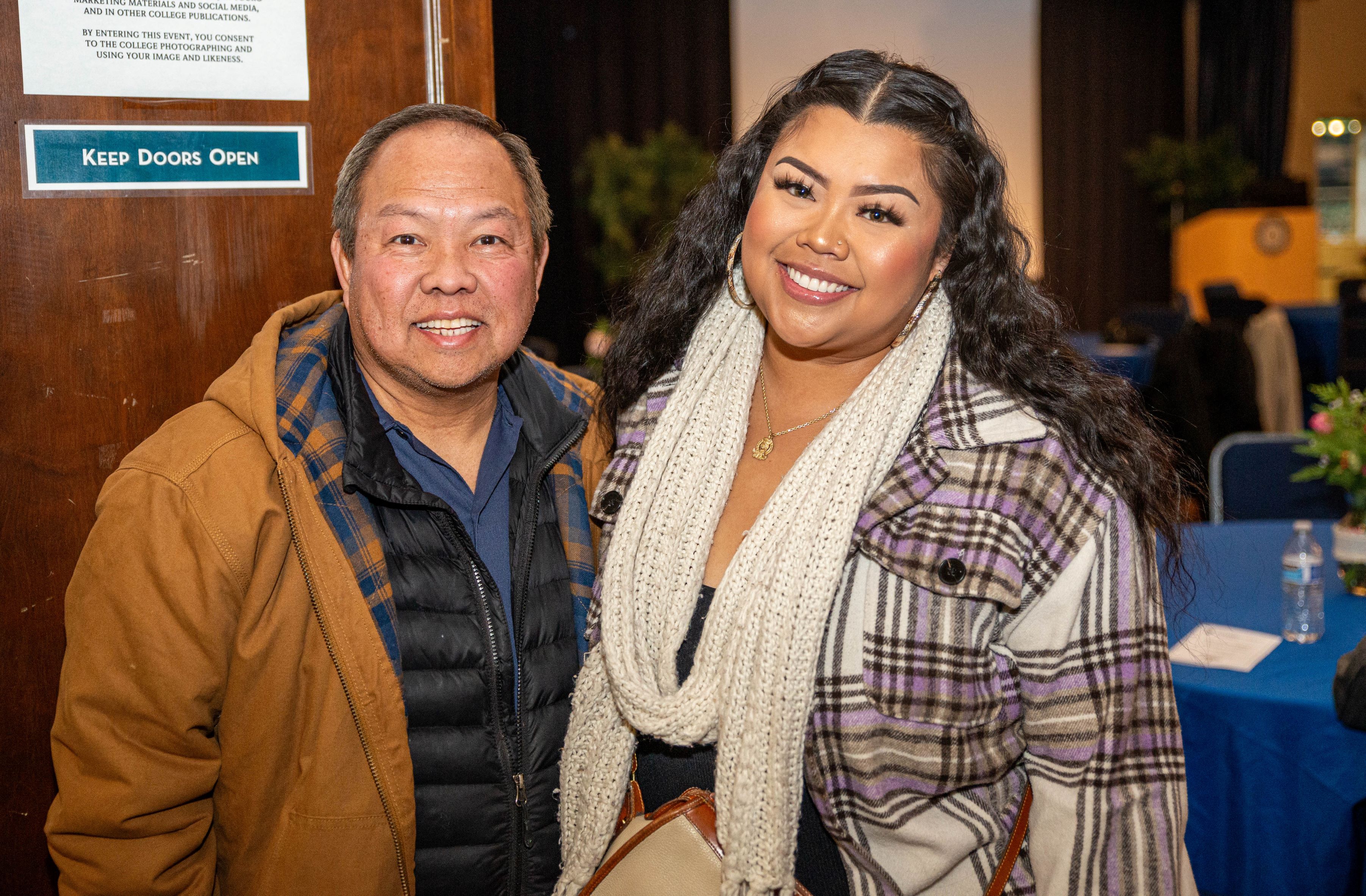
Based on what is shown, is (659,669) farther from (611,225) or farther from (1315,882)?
(611,225)

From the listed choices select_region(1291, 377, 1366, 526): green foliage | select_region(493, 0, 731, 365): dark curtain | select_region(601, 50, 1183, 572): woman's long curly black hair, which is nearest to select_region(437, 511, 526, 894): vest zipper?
select_region(601, 50, 1183, 572): woman's long curly black hair

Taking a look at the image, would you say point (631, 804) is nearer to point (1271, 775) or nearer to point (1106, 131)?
point (1271, 775)

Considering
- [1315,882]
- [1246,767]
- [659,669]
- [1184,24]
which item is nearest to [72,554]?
[659,669]

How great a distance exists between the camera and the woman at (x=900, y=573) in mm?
1438

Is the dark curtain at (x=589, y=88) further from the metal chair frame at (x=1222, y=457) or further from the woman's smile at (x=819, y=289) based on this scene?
the woman's smile at (x=819, y=289)

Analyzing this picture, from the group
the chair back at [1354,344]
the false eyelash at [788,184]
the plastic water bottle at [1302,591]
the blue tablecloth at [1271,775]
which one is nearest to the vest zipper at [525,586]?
the false eyelash at [788,184]

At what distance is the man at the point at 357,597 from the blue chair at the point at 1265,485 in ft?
9.21

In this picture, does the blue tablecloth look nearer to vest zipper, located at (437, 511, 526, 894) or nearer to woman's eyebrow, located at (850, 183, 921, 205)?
woman's eyebrow, located at (850, 183, 921, 205)

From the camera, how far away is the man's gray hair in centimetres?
163

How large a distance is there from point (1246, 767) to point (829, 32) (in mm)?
9682

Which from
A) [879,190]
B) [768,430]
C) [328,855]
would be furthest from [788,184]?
[328,855]

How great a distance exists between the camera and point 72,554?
5.40ft

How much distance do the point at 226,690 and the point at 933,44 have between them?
35.9 ft

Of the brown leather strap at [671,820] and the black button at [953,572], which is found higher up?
the black button at [953,572]
